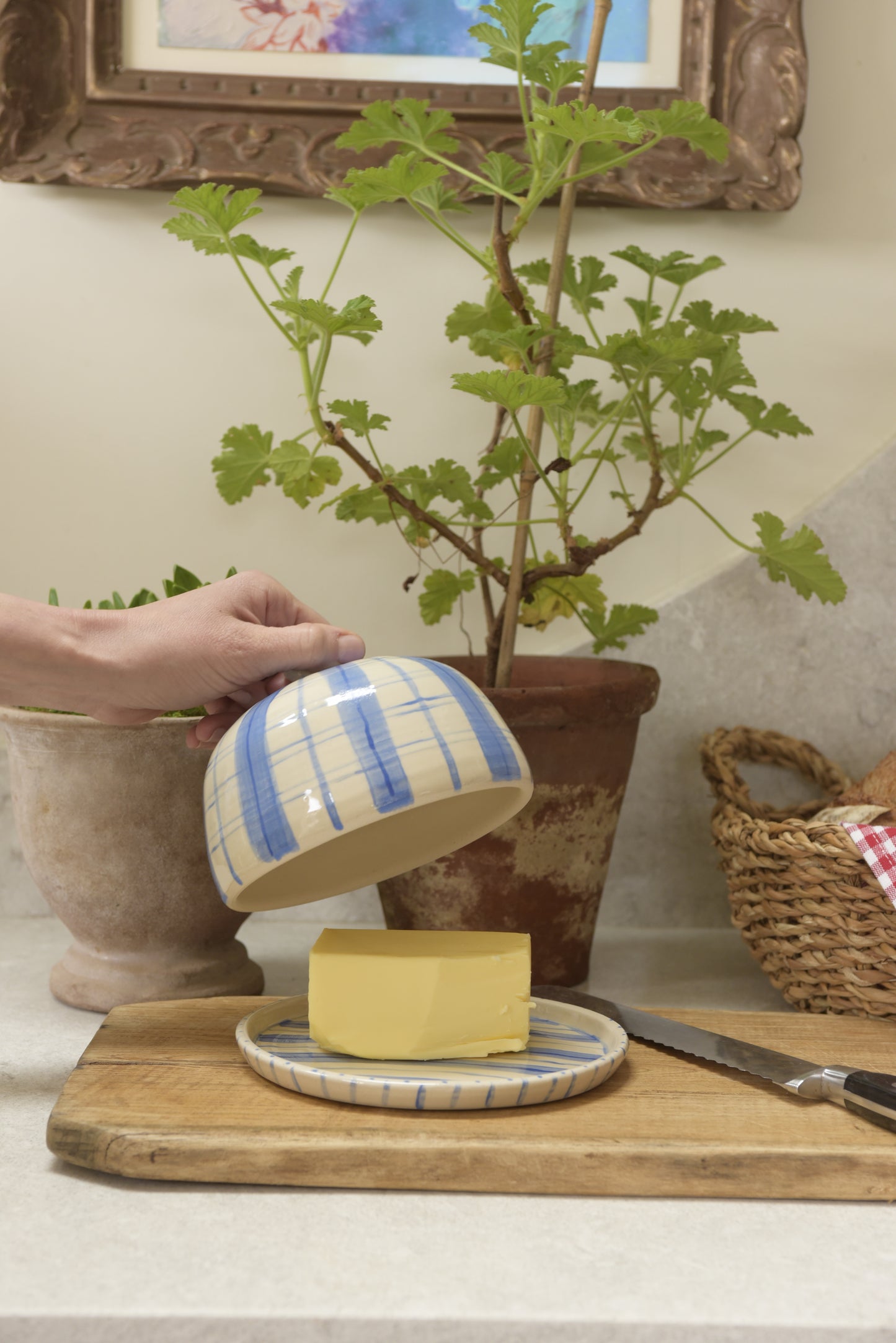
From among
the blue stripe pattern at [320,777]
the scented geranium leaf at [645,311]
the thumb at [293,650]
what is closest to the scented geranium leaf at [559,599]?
the scented geranium leaf at [645,311]

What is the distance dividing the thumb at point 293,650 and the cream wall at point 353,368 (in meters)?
0.45

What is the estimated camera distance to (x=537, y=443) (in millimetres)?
942

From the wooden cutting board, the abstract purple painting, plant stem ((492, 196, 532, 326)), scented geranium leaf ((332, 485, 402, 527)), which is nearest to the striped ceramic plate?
the wooden cutting board

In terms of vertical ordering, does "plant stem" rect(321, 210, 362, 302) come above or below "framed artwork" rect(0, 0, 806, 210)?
below

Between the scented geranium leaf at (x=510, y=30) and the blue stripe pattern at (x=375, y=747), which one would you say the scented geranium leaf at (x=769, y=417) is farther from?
the blue stripe pattern at (x=375, y=747)

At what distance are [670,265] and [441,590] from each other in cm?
36

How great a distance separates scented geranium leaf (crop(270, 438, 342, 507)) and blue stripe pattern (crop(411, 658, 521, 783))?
368mm

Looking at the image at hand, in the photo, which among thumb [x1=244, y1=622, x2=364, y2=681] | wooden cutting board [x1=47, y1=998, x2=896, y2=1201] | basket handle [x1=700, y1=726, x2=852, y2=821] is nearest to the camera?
wooden cutting board [x1=47, y1=998, x2=896, y2=1201]

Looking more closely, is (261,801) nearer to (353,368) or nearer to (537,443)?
(537,443)

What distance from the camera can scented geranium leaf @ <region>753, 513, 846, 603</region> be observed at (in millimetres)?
977

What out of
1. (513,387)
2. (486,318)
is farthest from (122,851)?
(486,318)

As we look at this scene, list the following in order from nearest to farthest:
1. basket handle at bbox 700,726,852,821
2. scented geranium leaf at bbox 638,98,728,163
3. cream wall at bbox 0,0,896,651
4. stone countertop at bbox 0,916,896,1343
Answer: stone countertop at bbox 0,916,896,1343
scented geranium leaf at bbox 638,98,728,163
basket handle at bbox 700,726,852,821
cream wall at bbox 0,0,896,651

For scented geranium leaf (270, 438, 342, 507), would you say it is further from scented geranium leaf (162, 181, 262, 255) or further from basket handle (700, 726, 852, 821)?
basket handle (700, 726, 852, 821)

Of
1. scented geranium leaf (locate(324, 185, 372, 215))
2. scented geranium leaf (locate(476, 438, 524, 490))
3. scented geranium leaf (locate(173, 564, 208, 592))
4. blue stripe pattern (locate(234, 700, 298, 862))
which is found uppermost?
scented geranium leaf (locate(324, 185, 372, 215))
